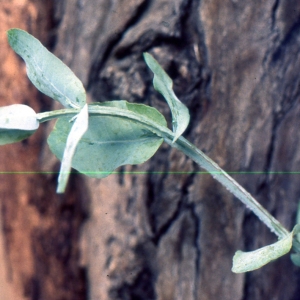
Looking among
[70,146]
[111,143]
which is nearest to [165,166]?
[111,143]

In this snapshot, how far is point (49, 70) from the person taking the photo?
389mm

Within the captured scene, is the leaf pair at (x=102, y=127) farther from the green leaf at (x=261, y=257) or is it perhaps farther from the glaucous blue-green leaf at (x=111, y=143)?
the green leaf at (x=261, y=257)

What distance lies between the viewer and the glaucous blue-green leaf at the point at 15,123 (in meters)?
0.36

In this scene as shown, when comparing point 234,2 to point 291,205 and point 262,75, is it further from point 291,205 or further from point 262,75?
point 291,205

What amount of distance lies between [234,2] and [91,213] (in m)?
0.47

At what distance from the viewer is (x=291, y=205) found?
72 centimetres

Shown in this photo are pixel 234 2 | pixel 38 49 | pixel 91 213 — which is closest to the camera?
pixel 38 49

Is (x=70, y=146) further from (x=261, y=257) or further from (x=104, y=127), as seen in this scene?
(x=261, y=257)

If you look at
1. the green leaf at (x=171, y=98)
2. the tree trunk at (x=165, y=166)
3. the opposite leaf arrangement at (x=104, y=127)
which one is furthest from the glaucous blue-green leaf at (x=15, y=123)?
the tree trunk at (x=165, y=166)

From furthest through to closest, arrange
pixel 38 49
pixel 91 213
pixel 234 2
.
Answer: pixel 91 213 < pixel 234 2 < pixel 38 49

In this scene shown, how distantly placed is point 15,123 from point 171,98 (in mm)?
166

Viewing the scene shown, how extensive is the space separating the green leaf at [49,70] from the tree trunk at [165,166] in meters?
0.29

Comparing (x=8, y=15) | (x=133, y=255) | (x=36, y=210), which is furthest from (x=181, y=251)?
(x=8, y=15)

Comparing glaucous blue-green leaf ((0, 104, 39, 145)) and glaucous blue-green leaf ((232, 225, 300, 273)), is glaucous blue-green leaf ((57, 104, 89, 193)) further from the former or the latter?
glaucous blue-green leaf ((232, 225, 300, 273))
